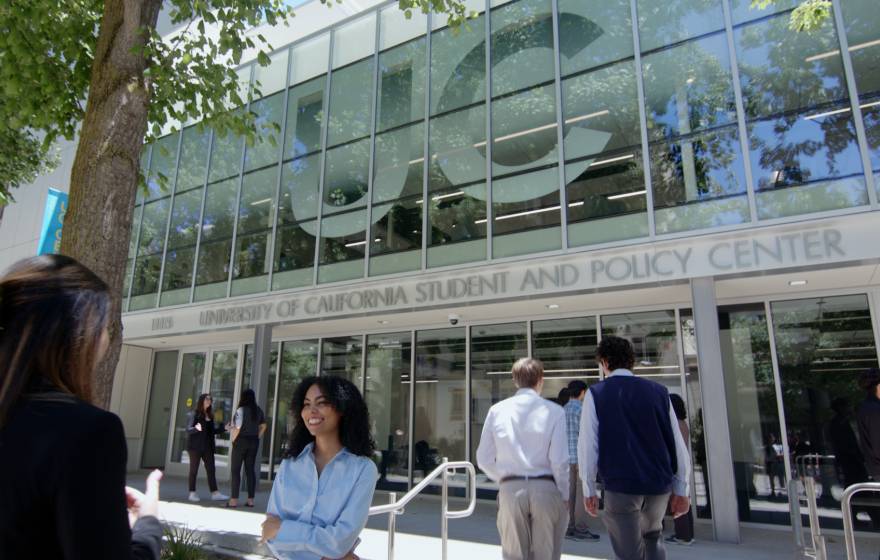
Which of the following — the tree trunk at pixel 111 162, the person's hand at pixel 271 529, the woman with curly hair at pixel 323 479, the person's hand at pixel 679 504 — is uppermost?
the tree trunk at pixel 111 162

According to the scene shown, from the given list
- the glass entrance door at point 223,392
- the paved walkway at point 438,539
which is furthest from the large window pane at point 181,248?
the paved walkway at point 438,539

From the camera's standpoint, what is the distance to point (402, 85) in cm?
1166

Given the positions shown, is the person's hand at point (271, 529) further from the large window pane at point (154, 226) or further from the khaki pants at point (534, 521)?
the large window pane at point (154, 226)

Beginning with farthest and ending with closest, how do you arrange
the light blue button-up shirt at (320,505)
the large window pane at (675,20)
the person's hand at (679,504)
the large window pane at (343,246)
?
the large window pane at (343,246)
the large window pane at (675,20)
the person's hand at (679,504)
the light blue button-up shirt at (320,505)

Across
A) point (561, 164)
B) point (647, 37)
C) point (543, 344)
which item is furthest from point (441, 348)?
point (647, 37)

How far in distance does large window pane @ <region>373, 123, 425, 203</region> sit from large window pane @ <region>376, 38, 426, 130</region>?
0.96 ft

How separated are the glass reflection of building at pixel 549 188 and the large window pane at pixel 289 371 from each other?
7 cm

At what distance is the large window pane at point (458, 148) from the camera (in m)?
10.3

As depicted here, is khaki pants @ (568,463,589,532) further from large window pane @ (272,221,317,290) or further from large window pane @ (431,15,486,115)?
large window pane @ (431,15,486,115)

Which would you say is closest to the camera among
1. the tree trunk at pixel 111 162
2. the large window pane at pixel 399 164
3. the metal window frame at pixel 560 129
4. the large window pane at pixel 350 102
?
the tree trunk at pixel 111 162

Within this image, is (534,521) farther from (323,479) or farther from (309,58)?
(309,58)

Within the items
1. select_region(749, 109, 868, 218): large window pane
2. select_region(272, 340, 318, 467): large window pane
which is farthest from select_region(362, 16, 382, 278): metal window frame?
select_region(749, 109, 868, 218): large window pane

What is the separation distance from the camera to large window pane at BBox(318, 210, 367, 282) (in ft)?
36.5

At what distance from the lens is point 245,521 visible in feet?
26.5
